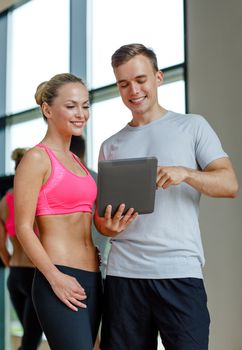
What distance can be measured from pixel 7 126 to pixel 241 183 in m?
2.71

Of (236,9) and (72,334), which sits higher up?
(236,9)

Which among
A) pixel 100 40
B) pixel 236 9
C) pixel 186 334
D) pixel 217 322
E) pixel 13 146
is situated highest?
pixel 100 40

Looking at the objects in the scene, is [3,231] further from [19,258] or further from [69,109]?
[69,109]

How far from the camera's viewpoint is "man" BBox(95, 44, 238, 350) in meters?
1.50

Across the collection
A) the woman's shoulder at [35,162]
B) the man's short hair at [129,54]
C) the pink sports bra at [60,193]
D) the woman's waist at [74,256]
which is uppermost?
the man's short hair at [129,54]

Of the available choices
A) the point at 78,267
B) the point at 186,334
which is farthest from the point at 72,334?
the point at 186,334

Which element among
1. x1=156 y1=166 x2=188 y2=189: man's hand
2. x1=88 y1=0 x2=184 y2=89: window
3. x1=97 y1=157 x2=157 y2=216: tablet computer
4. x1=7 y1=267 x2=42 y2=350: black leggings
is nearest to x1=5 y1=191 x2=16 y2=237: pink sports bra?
x1=7 y1=267 x2=42 y2=350: black leggings

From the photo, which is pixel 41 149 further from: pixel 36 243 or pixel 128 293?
pixel 128 293

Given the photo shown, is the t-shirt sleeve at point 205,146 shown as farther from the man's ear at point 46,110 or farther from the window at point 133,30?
the window at point 133,30

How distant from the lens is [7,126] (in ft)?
15.3

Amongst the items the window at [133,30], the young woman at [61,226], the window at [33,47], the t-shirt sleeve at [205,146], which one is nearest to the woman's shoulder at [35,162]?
the young woman at [61,226]

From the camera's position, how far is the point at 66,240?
1.56 meters

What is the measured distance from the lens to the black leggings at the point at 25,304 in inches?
121

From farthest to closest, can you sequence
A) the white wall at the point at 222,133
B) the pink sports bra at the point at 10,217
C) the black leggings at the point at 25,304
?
the pink sports bra at the point at 10,217
the black leggings at the point at 25,304
the white wall at the point at 222,133
